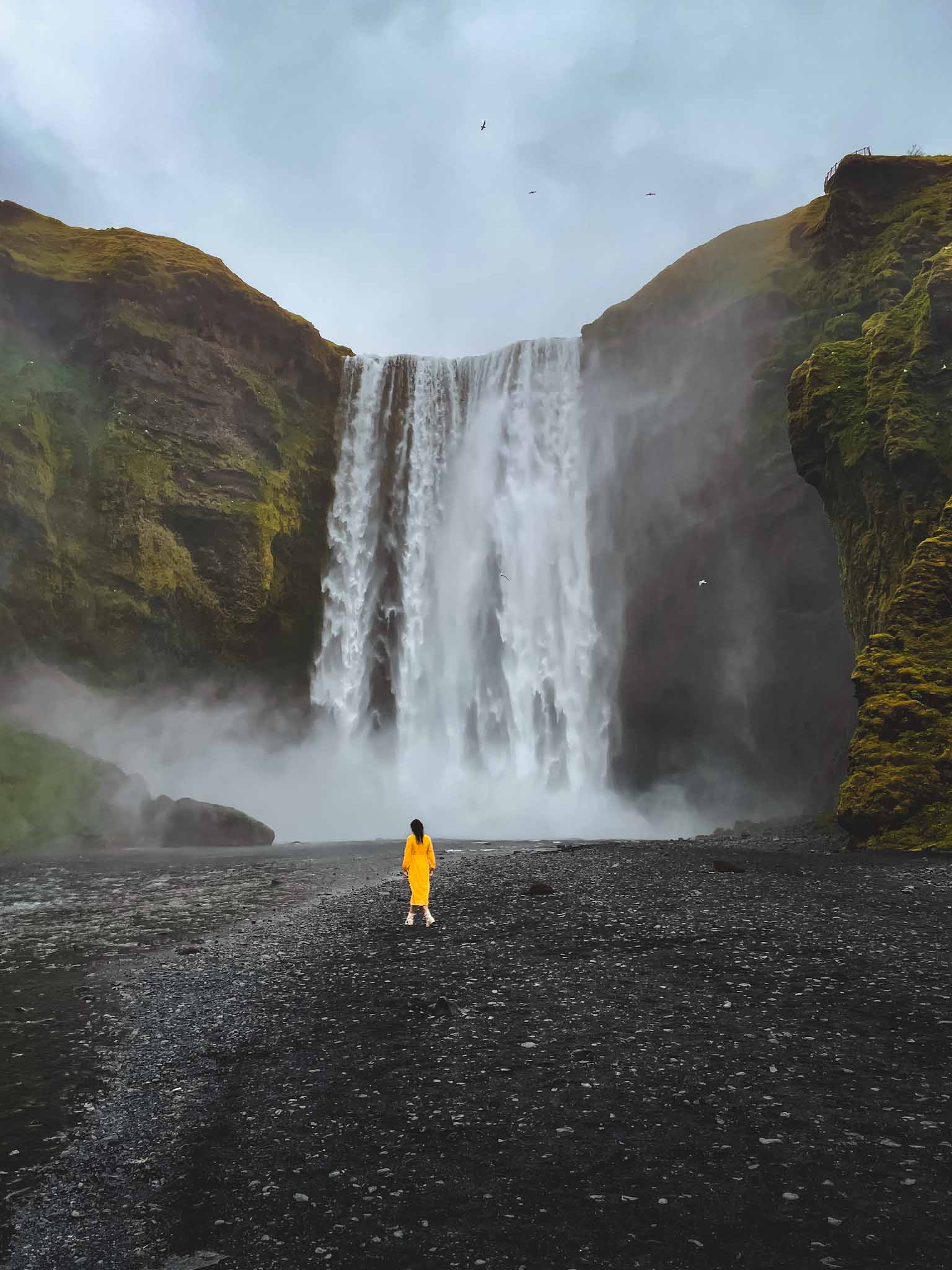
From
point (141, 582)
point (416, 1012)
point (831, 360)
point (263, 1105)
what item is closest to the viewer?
point (263, 1105)

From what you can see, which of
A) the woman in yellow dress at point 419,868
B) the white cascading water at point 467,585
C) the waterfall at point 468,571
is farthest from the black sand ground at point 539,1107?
the waterfall at point 468,571

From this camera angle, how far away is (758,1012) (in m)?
7.06

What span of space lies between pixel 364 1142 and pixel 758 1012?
362 centimetres

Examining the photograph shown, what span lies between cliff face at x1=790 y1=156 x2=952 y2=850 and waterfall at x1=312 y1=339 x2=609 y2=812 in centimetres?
1555

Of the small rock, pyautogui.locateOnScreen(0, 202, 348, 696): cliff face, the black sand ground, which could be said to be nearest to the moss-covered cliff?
the small rock

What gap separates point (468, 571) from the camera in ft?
146

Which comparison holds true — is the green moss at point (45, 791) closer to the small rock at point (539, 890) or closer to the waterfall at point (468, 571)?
the waterfall at point (468, 571)

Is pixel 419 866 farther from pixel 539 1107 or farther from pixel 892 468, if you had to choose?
pixel 892 468

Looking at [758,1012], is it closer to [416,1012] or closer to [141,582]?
[416,1012]

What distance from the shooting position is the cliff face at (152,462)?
37406 millimetres

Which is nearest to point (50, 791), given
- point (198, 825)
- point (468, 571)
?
point (198, 825)

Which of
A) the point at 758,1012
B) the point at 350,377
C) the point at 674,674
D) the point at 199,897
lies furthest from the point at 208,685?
the point at 758,1012

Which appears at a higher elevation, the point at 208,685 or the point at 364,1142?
the point at 208,685

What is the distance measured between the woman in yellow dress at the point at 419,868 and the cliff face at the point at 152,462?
30699 mm
